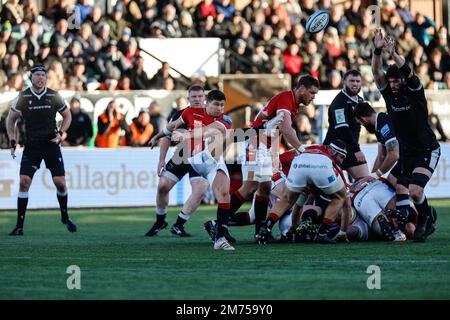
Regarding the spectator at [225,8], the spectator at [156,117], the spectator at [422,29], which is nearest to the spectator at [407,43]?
the spectator at [422,29]

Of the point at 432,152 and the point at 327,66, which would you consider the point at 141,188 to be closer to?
the point at 327,66

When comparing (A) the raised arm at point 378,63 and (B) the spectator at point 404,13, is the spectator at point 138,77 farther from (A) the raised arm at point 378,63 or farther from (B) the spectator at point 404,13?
(A) the raised arm at point 378,63

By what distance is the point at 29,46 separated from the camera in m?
23.0

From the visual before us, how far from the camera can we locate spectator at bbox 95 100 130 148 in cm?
2214

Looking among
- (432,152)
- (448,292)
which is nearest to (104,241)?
(432,152)

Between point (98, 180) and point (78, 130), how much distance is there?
43.8 inches

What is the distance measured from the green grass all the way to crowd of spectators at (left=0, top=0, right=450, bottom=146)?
752 cm

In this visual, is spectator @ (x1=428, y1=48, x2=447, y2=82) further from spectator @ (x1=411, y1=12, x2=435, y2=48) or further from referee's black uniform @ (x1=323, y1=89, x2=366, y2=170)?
referee's black uniform @ (x1=323, y1=89, x2=366, y2=170)

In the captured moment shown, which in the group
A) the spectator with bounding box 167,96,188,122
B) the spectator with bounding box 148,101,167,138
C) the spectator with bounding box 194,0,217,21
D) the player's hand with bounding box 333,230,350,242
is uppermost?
the spectator with bounding box 194,0,217,21

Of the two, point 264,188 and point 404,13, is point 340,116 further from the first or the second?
point 404,13

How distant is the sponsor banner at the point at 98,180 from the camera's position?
21.1 meters

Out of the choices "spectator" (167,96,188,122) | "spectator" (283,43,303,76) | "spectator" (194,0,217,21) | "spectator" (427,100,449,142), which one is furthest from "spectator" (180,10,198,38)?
"spectator" (427,100,449,142)

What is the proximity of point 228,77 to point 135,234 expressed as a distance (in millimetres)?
9023

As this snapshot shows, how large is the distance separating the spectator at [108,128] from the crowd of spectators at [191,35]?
2cm
